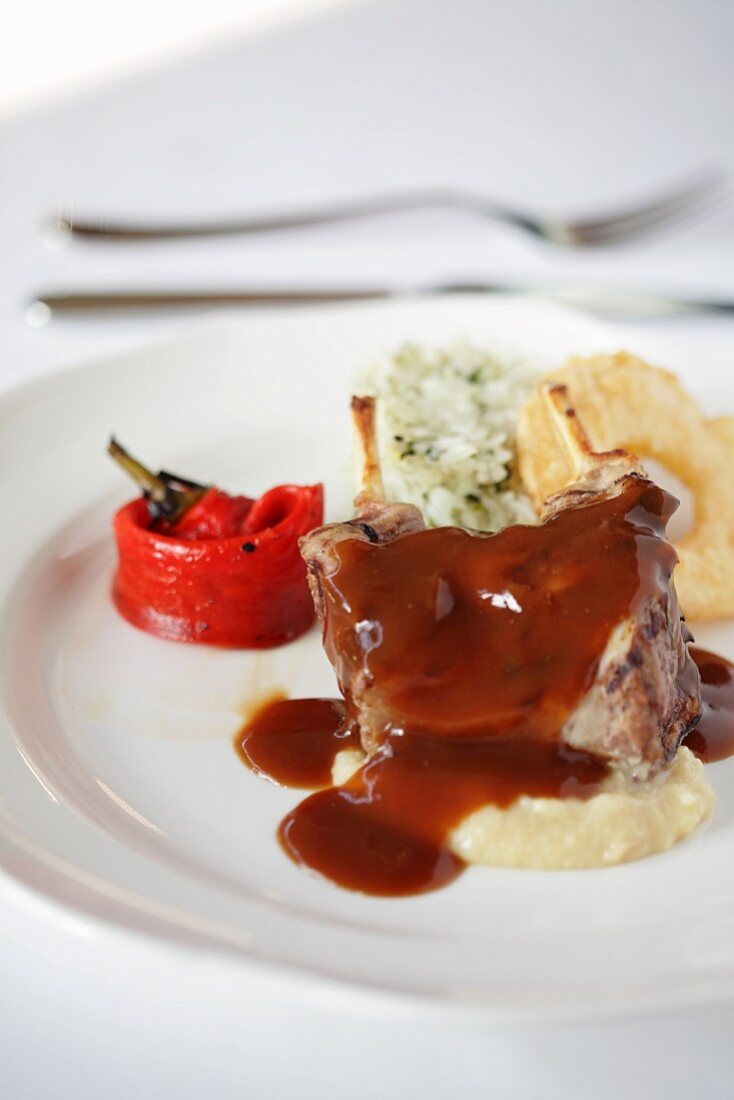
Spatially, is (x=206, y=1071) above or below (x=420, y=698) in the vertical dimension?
below

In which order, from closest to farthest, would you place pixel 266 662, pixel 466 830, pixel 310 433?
pixel 466 830
pixel 266 662
pixel 310 433

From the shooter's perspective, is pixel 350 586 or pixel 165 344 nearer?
pixel 350 586

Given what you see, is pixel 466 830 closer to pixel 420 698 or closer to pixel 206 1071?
pixel 420 698

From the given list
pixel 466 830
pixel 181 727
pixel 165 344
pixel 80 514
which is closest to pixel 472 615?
pixel 466 830

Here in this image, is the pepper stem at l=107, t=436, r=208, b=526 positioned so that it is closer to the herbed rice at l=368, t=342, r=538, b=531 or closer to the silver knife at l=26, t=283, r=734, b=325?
the herbed rice at l=368, t=342, r=538, b=531

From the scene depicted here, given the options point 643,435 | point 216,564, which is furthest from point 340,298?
point 216,564

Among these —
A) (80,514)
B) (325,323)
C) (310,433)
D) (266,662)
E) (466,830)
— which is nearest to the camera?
(466,830)

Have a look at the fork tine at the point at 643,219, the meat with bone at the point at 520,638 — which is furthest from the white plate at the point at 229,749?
the fork tine at the point at 643,219

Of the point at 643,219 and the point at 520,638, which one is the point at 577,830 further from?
the point at 643,219
